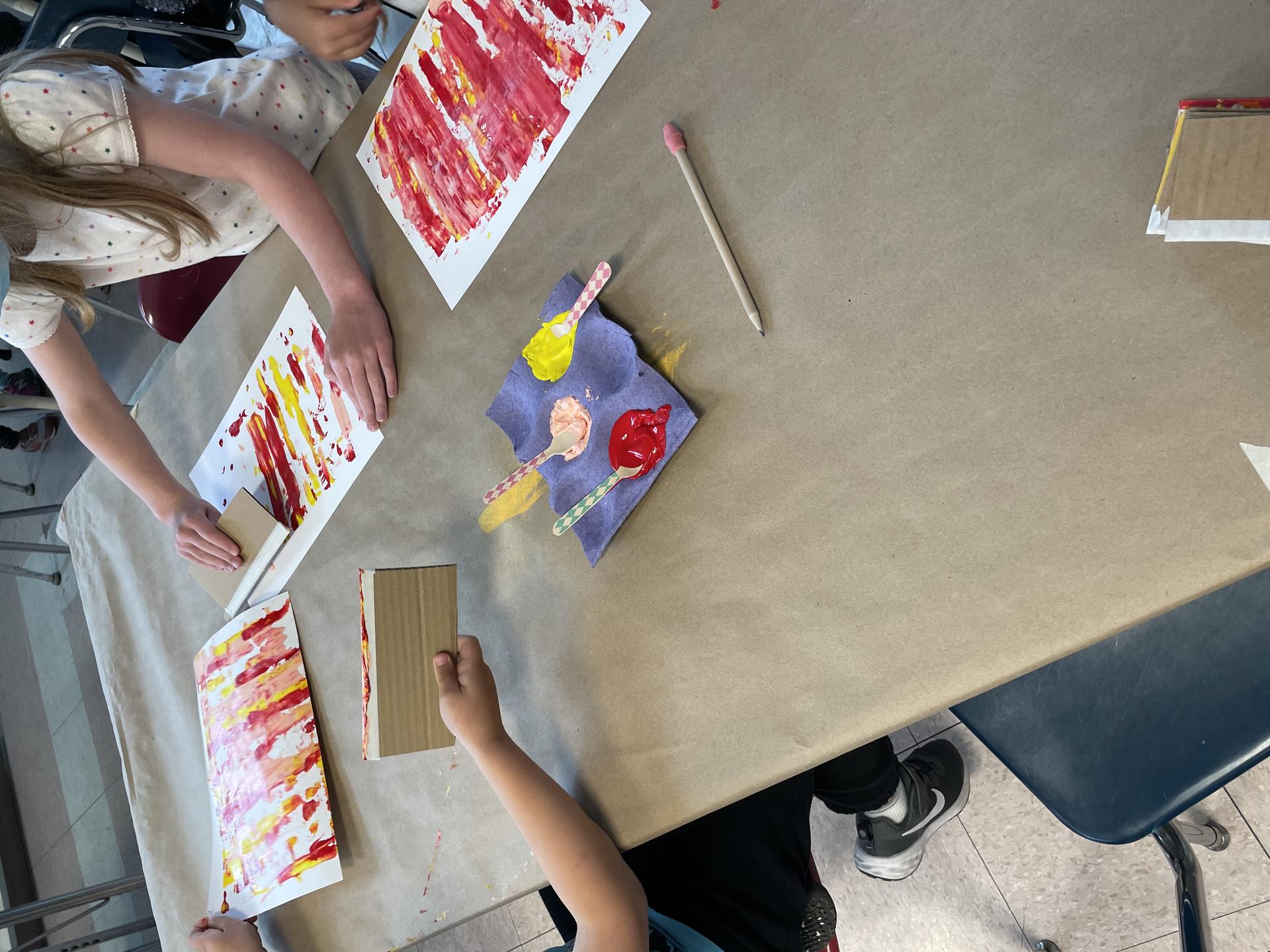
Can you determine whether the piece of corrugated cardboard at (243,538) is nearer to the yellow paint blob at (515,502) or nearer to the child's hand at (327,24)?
the yellow paint blob at (515,502)

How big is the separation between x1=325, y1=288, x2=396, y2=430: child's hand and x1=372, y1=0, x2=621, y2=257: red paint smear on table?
0.31ft

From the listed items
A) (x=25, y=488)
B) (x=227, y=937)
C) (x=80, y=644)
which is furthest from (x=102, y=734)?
(x=227, y=937)

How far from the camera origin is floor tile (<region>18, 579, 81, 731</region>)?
219 cm

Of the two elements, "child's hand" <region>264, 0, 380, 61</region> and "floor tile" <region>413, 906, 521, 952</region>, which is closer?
"child's hand" <region>264, 0, 380, 61</region>

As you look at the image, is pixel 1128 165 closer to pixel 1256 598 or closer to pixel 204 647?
pixel 1256 598

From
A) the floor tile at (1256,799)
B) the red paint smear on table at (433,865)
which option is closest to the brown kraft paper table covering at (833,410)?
the red paint smear on table at (433,865)

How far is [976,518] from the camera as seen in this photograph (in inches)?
21.6

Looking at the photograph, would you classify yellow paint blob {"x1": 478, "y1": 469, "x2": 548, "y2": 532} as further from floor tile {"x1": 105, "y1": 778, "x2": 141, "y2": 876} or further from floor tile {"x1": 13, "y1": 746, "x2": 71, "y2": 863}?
floor tile {"x1": 13, "y1": 746, "x2": 71, "y2": 863}

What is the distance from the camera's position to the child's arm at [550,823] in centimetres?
69

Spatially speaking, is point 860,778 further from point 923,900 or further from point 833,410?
point 833,410

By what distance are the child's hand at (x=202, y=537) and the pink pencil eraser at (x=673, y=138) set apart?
67cm

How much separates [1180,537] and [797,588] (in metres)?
0.23

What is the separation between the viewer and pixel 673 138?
65 centimetres

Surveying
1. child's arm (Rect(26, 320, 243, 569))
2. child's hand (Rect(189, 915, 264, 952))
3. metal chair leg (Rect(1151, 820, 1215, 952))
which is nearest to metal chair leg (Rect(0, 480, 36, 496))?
child's arm (Rect(26, 320, 243, 569))
